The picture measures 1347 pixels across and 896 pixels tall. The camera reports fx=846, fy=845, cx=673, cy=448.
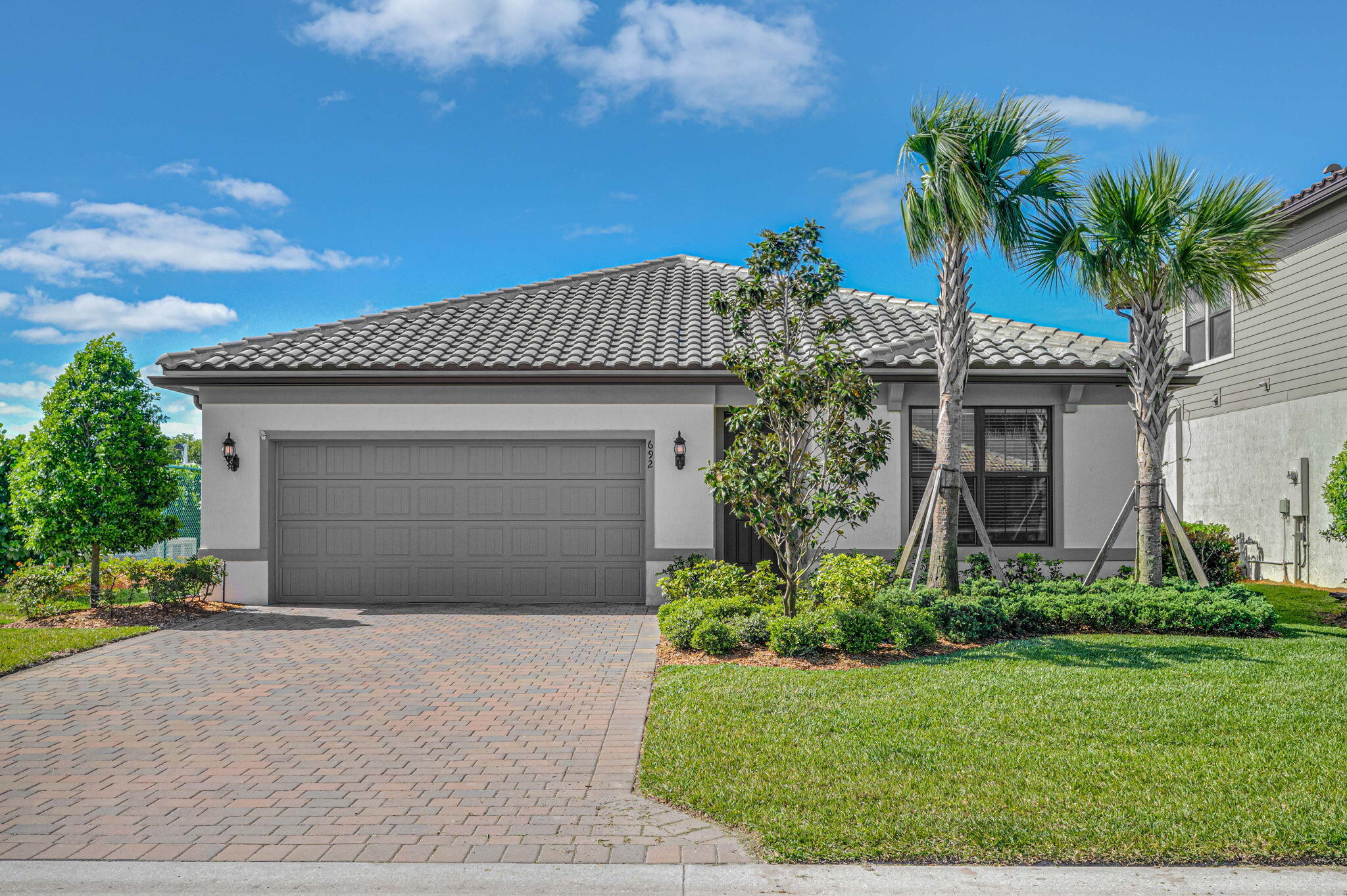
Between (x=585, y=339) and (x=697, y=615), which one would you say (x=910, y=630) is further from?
(x=585, y=339)

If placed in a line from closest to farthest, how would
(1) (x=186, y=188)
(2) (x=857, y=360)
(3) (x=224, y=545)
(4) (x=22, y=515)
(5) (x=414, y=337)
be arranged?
(2) (x=857, y=360) < (4) (x=22, y=515) < (3) (x=224, y=545) < (5) (x=414, y=337) < (1) (x=186, y=188)

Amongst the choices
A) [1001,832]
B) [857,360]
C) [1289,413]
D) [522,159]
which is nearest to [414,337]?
[522,159]

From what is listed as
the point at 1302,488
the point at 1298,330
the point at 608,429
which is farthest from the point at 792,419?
the point at 1298,330

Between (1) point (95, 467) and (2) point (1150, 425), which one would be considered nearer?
(2) point (1150, 425)

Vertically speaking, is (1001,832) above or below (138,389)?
below

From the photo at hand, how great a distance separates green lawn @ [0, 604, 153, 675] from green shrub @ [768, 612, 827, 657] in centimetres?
740

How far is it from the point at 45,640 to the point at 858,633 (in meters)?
8.95

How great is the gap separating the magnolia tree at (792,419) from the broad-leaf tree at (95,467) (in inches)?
310

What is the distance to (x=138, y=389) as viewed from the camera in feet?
38.4

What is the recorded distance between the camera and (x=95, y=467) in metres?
11.0

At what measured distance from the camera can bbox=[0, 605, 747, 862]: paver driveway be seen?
420 centimetres

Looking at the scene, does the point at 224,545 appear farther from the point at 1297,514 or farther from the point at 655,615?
the point at 1297,514

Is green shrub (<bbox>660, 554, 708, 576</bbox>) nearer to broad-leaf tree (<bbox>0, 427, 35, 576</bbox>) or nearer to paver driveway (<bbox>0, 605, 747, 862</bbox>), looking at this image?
paver driveway (<bbox>0, 605, 747, 862</bbox>)

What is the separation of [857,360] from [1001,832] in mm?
6093
